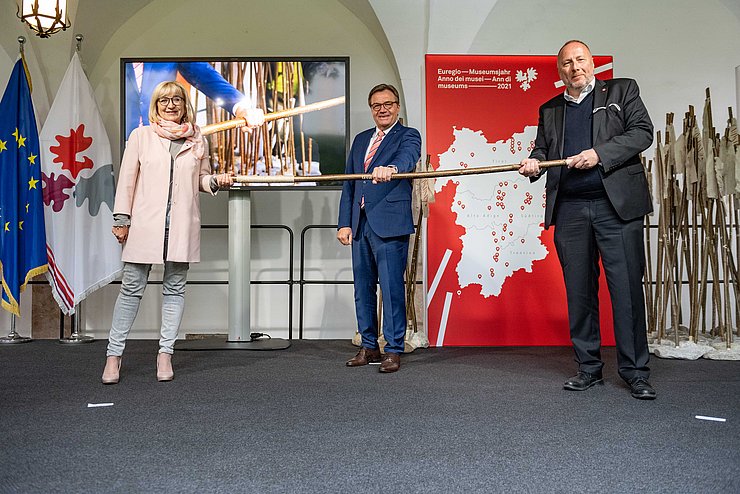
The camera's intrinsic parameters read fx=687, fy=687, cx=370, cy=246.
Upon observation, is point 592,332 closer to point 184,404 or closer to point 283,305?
point 184,404

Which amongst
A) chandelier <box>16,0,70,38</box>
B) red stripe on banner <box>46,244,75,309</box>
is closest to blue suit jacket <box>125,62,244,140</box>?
chandelier <box>16,0,70,38</box>

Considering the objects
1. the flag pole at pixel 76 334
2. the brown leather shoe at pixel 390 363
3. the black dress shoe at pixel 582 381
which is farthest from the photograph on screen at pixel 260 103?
the black dress shoe at pixel 582 381

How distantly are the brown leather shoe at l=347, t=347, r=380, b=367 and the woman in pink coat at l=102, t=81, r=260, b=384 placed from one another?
3.35ft

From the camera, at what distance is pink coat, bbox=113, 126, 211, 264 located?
323 cm

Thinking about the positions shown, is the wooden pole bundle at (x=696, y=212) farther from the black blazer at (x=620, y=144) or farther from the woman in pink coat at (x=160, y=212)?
the woman in pink coat at (x=160, y=212)

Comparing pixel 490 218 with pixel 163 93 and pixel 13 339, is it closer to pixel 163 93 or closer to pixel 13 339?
pixel 163 93

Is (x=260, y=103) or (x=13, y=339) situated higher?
(x=260, y=103)

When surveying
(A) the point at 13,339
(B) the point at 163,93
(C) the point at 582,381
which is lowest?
(A) the point at 13,339

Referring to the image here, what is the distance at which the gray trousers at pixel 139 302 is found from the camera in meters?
3.28

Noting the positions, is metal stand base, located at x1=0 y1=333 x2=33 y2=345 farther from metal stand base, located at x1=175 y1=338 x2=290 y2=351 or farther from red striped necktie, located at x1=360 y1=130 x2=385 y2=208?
red striped necktie, located at x1=360 y1=130 x2=385 y2=208

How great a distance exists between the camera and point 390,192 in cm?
364

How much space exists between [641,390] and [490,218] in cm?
220

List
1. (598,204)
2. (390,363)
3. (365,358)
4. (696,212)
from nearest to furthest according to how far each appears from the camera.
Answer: (598,204) < (390,363) < (365,358) < (696,212)

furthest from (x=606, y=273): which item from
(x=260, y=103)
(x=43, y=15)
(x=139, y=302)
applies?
(x=43, y=15)
